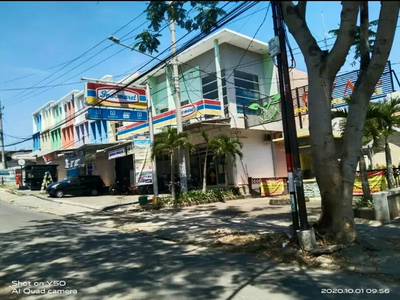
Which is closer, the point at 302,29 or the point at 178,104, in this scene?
the point at 302,29

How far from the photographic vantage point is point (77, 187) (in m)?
24.8

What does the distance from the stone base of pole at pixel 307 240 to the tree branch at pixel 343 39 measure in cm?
308

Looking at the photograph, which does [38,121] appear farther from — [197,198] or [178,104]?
[197,198]

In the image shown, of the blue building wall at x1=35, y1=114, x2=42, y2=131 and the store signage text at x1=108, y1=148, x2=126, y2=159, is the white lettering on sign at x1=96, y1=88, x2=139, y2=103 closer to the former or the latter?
the store signage text at x1=108, y1=148, x2=126, y2=159

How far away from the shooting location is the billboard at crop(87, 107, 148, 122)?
16609mm

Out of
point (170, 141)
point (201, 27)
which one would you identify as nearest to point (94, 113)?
point (170, 141)

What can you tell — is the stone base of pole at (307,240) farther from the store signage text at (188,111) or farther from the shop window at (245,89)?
the shop window at (245,89)

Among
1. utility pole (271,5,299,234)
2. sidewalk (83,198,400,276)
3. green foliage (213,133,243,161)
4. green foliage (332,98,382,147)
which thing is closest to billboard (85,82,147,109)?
green foliage (213,133,243,161)

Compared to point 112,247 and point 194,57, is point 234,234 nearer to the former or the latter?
point 112,247

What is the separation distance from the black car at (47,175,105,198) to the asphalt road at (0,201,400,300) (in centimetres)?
1533

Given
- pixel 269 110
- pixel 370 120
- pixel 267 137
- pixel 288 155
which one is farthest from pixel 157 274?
pixel 267 137

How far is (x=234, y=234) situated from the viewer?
938 centimetres

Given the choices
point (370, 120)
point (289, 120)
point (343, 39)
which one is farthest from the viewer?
point (370, 120)

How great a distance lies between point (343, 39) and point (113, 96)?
12728 millimetres
